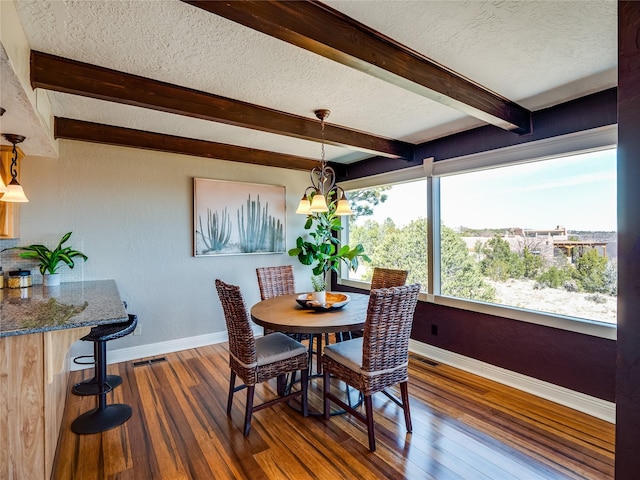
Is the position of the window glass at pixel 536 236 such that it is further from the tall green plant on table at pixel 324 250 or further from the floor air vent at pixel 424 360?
the tall green plant on table at pixel 324 250

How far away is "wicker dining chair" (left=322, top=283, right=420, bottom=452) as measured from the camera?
2041mm

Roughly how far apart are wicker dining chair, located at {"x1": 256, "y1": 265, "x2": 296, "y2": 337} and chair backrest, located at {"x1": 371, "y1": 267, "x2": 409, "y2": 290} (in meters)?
0.95

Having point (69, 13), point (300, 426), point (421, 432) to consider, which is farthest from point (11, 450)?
point (421, 432)

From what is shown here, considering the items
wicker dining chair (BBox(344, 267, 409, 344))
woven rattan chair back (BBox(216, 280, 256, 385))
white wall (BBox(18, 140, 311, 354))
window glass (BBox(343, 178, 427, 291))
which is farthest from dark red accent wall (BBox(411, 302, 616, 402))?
white wall (BBox(18, 140, 311, 354))

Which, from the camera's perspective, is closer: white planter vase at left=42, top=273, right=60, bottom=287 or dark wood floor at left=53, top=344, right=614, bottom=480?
dark wood floor at left=53, top=344, right=614, bottom=480

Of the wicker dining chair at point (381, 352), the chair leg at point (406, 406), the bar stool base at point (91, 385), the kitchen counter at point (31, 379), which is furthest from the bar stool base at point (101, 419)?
the chair leg at point (406, 406)

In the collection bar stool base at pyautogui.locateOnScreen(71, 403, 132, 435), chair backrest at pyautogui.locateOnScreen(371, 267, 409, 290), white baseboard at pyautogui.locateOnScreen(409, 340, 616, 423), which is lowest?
bar stool base at pyautogui.locateOnScreen(71, 403, 132, 435)

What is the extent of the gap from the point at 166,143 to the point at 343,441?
10.8 feet

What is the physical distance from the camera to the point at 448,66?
6.88 feet

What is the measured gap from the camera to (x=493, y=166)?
3090mm

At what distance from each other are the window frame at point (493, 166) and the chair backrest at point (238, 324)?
221cm

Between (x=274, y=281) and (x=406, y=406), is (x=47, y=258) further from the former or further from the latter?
(x=406, y=406)

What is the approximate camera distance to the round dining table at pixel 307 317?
2.20 meters

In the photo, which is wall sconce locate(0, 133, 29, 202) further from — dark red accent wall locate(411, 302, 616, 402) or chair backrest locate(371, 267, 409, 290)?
dark red accent wall locate(411, 302, 616, 402)
